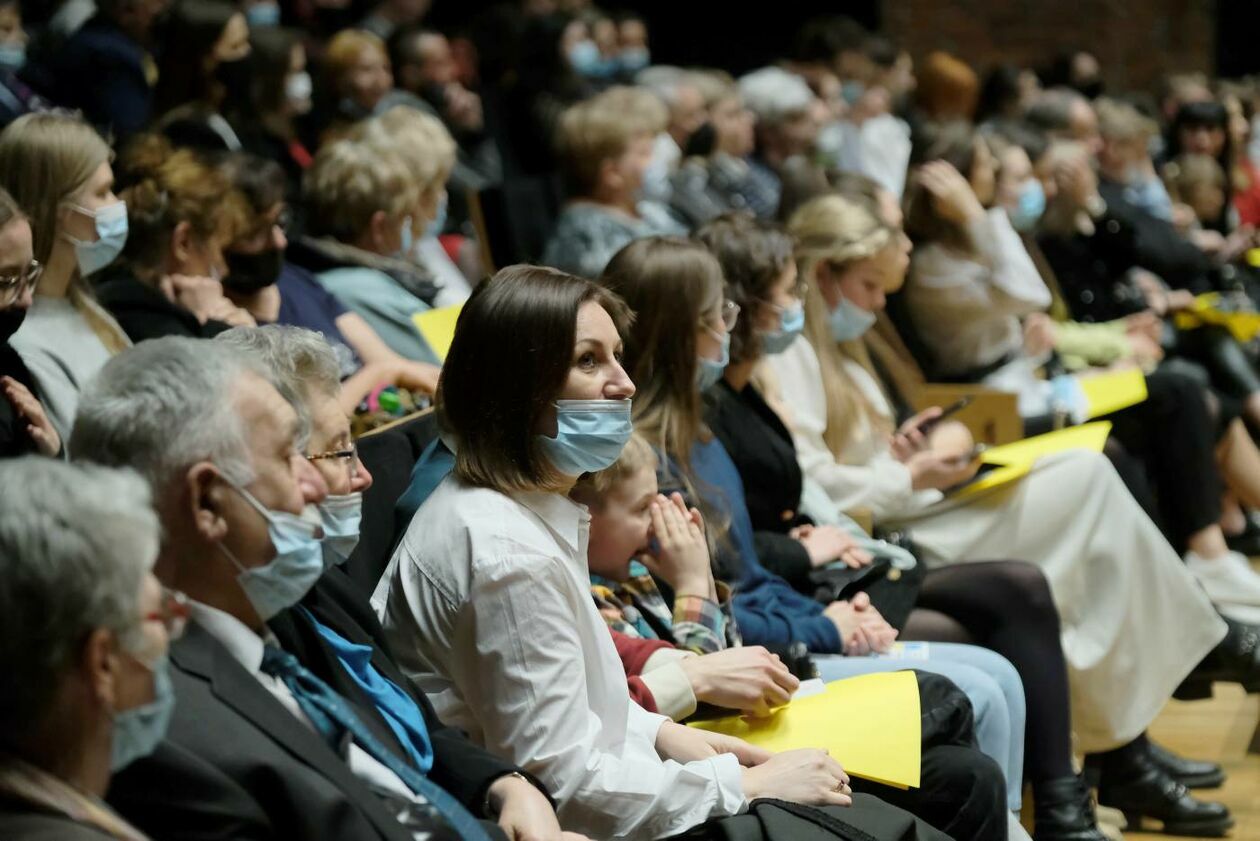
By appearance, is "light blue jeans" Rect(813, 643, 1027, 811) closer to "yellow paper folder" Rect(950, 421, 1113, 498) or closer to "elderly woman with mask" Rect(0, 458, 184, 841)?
"yellow paper folder" Rect(950, 421, 1113, 498)

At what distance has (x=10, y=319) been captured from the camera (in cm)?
245

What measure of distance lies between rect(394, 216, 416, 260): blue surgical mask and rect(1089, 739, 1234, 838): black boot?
1932mm

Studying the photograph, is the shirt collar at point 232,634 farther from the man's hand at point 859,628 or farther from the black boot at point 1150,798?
the black boot at point 1150,798

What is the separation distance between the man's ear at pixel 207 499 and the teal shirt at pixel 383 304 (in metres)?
2.11

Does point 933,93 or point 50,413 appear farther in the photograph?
point 933,93

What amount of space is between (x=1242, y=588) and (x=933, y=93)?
3.83 meters

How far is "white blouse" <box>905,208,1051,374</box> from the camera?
458cm

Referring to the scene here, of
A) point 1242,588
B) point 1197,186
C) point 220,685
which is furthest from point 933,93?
point 220,685

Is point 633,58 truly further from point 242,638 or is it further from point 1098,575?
point 242,638

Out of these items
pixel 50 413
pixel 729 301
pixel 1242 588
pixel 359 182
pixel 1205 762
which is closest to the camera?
pixel 50 413

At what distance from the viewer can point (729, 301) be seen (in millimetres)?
3182

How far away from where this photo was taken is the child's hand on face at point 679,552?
2.66 m

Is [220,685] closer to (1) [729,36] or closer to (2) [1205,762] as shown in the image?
(2) [1205,762]

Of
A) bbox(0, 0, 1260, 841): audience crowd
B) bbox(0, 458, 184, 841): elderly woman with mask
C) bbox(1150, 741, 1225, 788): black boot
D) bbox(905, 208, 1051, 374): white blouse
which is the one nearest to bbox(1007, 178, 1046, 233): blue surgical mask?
bbox(0, 0, 1260, 841): audience crowd
